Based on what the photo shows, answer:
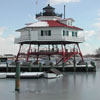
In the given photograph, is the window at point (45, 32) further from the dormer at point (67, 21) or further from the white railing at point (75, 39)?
the dormer at point (67, 21)

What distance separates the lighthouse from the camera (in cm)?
5930

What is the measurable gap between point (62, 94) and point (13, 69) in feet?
89.3

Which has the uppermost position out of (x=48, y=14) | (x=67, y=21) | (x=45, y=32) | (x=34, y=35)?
(x=48, y=14)

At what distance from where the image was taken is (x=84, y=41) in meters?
62.6

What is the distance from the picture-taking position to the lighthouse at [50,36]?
59.3 m

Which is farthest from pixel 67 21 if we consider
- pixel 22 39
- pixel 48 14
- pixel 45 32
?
pixel 22 39

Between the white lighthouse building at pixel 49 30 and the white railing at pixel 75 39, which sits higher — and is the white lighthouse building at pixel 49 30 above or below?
above

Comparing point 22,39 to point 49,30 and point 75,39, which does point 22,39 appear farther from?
point 75,39

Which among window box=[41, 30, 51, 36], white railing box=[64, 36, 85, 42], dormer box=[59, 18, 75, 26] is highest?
dormer box=[59, 18, 75, 26]

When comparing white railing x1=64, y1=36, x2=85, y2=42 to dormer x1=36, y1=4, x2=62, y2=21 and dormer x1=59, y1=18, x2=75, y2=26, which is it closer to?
dormer x1=59, y1=18, x2=75, y2=26

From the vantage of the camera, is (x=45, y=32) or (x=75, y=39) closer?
(x=45, y=32)

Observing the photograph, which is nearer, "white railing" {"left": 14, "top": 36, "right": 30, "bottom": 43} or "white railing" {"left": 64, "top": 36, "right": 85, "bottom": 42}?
"white railing" {"left": 64, "top": 36, "right": 85, "bottom": 42}

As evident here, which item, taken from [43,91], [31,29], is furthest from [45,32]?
[43,91]

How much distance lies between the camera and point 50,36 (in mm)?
59250
